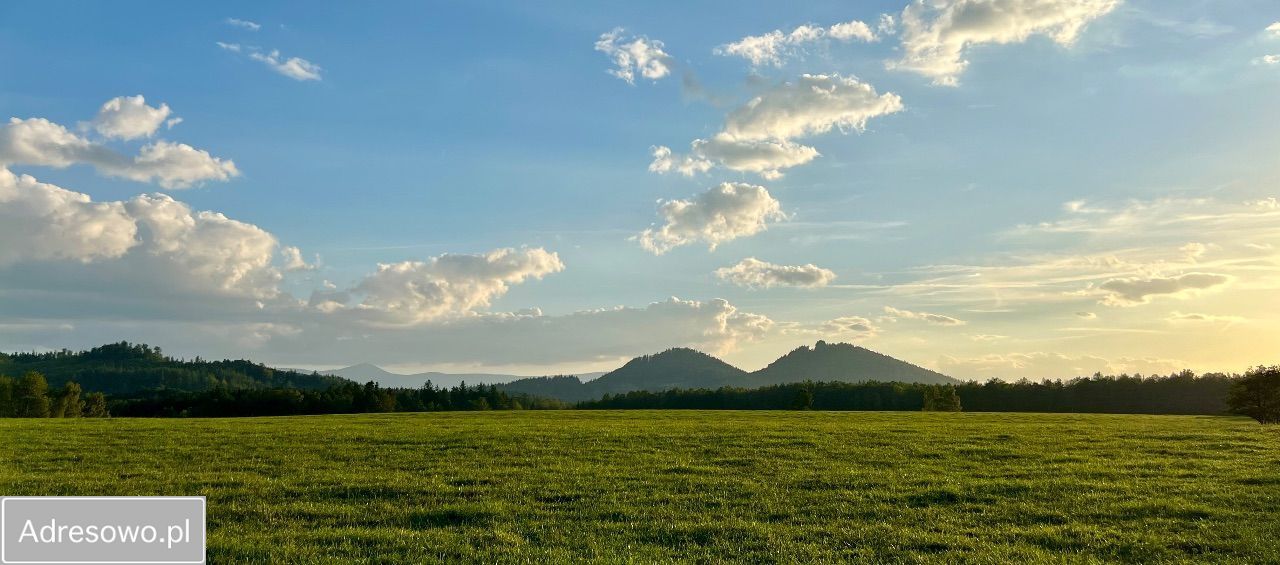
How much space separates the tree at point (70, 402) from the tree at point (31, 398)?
329 inches

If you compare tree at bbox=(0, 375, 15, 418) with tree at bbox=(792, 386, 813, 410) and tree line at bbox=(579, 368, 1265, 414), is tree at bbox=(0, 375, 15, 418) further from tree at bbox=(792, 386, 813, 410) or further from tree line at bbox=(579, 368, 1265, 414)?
tree at bbox=(792, 386, 813, 410)

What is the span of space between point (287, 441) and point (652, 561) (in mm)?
30460

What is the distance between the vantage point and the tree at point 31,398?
142 m

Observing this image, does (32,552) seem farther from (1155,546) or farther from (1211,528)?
(1211,528)

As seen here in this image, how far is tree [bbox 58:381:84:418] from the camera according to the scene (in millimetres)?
154225

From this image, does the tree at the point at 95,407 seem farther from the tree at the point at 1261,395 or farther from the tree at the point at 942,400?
the tree at the point at 1261,395

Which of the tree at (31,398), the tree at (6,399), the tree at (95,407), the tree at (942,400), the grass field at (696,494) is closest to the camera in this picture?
the grass field at (696,494)

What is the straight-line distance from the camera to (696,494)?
2144 cm

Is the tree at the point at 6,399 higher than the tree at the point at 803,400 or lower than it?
higher

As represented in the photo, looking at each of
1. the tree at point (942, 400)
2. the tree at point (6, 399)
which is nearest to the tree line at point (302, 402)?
the tree at point (6, 399)

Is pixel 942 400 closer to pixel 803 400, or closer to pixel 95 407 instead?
pixel 803 400

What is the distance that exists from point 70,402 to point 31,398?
14.4 m

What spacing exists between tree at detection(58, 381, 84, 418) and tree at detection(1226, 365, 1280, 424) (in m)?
189

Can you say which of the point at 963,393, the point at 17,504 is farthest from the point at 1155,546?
the point at 963,393
